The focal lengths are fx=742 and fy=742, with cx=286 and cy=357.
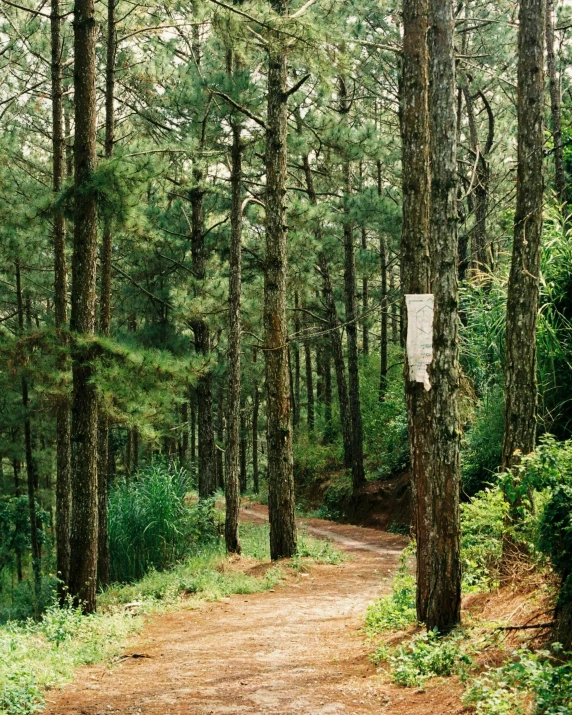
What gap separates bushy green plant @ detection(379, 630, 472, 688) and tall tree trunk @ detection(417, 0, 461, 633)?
31 centimetres

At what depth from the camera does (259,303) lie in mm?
18250

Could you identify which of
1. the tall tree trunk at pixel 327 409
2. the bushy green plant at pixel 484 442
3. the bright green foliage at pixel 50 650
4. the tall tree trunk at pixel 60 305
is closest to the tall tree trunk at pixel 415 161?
the bright green foliage at pixel 50 650

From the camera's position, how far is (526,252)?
25.0ft

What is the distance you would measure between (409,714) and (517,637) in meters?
1.03

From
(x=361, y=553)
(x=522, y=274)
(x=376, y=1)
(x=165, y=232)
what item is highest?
(x=376, y=1)

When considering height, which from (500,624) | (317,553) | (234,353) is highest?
(234,353)

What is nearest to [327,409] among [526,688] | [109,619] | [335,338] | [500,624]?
[335,338]

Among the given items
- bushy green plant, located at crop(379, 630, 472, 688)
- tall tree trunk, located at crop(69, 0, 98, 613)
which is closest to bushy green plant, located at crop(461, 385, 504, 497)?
bushy green plant, located at crop(379, 630, 472, 688)

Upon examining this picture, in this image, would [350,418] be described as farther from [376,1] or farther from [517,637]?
[517,637]

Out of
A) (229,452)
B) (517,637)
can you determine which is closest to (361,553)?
(229,452)

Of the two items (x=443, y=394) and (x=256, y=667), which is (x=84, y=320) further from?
(x=443, y=394)

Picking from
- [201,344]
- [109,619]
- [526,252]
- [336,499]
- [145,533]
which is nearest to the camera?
[526,252]

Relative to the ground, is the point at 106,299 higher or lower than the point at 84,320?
higher

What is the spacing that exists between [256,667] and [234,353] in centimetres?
706
